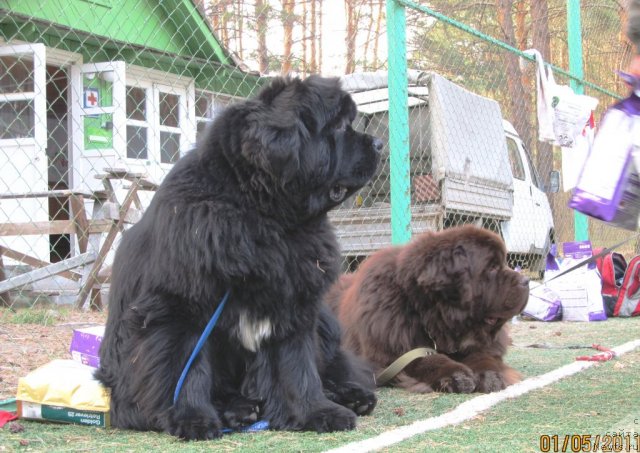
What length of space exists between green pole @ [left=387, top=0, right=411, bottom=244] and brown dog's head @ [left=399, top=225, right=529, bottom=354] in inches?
41.6

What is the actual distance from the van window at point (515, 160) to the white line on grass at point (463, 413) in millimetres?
7210

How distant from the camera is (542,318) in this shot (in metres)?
7.19

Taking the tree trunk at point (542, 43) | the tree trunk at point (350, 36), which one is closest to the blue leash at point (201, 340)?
the tree trunk at point (542, 43)

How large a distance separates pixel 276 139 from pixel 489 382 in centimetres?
173

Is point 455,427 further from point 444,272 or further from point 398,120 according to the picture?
point 398,120

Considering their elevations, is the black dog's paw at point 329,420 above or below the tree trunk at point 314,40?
below

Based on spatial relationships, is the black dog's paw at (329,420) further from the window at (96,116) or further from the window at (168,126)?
the window at (168,126)

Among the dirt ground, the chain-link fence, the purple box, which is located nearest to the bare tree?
the chain-link fence

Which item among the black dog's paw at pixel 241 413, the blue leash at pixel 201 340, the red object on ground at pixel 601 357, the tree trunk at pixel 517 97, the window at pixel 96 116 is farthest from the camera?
the tree trunk at pixel 517 97

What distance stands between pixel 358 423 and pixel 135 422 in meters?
0.82

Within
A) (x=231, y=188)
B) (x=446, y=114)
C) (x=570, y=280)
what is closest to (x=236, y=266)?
(x=231, y=188)

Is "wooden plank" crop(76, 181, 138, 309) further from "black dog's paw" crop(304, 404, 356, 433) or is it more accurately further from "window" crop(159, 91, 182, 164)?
"window" crop(159, 91, 182, 164)

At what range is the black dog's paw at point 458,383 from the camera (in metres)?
3.36

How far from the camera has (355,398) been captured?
2836 mm
